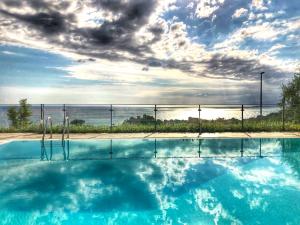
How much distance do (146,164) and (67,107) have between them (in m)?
7.79

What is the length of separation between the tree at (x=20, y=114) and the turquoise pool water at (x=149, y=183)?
8.51 meters

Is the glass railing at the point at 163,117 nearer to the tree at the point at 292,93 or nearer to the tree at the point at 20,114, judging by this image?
the tree at the point at 292,93

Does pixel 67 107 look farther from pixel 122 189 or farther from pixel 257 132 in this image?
pixel 122 189

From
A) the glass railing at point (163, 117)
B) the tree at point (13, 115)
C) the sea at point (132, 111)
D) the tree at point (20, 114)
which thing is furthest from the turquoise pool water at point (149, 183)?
the tree at point (13, 115)

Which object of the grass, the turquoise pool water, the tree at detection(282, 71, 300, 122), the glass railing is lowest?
the turquoise pool water

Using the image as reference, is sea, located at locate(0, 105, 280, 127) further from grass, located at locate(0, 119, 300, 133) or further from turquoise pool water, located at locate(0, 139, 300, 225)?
turquoise pool water, located at locate(0, 139, 300, 225)

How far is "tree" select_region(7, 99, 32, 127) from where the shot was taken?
17.8 meters

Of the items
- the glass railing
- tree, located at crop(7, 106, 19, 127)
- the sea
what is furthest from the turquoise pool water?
tree, located at crop(7, 106, 19, 127)

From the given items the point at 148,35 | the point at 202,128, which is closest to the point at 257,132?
the point at 202,128

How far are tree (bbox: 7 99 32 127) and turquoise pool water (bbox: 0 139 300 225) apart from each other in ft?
27.9

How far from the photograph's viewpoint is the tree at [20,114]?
58.5ft

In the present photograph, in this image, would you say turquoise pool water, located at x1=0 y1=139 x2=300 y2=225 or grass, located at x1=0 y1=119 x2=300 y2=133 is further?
grass, located at x1=0 y1=119 x2=300 y2=133

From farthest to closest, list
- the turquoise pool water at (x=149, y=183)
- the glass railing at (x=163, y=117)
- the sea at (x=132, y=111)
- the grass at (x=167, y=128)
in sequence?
the sea at (x=132, y=111), the glass railing at (x=163, y=117), the grass at (x=167, y=128), the turquoise pool water at (x=149, y=183)

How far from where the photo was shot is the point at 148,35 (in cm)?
1659
